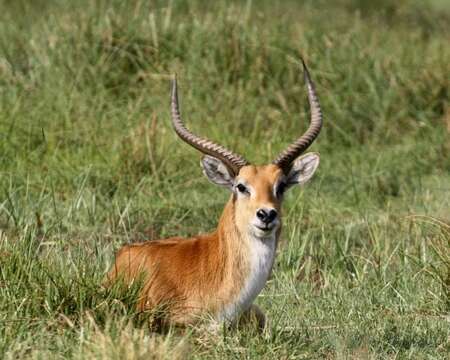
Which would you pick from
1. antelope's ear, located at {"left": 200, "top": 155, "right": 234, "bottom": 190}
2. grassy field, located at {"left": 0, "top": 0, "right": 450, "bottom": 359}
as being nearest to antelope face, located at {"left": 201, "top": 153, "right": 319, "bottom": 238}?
antelope's ear, located at {"left": 200, "top": 155, "right": 234, "bottom": 190}

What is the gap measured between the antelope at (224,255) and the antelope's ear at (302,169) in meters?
0.02

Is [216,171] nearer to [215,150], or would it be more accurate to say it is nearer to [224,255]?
[215,150]

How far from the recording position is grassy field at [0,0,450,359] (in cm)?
576

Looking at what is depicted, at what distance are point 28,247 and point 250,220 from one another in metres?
1.05

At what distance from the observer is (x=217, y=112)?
1048 cm

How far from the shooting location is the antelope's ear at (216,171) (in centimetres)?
653

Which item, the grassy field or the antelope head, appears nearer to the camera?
the grassy field

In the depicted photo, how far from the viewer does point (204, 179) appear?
928cm

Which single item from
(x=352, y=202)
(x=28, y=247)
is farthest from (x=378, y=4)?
(x=28, y=247)

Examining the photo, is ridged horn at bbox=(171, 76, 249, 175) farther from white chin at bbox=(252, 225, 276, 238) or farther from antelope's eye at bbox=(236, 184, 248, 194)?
white chin at bbox=(252, 225, 276, 238)

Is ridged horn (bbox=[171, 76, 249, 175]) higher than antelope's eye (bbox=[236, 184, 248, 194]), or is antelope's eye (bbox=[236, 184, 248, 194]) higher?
ridged horn (bbox=[171, 76, 249, 175])

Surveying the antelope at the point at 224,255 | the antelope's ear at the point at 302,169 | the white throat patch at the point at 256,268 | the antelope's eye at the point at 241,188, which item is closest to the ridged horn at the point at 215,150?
the antelope at the point at 224,255

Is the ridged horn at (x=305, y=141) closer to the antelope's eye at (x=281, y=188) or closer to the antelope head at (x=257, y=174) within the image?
the antelope head at (x=257, y=174)

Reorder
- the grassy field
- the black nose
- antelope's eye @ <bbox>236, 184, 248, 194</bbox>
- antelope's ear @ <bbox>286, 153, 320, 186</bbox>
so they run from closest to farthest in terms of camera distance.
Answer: the grassy field → the black nose → antelope's eye @ <bbox>236, 184, 248, 194</bbox> → antelope's ear @ <bbox>286, 153, 320, 186</bbox>
